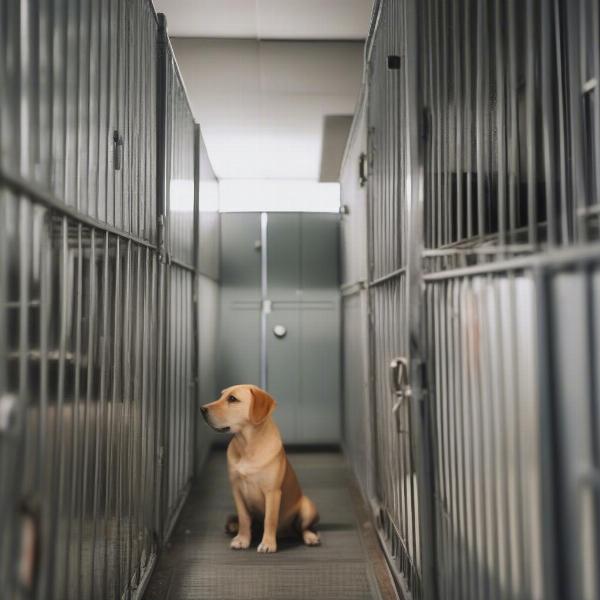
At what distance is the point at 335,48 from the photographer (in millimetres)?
3027

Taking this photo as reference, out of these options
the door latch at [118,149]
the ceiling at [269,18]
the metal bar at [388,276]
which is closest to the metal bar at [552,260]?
the metal bar at [388,276]

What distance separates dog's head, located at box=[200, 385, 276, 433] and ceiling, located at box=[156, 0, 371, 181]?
165 centimetres

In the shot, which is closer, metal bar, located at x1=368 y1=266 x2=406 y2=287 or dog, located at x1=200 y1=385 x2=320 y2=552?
metal bar, located at x1=368 y1=266 x2=406 y2=287

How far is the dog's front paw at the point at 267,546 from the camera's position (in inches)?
95.4

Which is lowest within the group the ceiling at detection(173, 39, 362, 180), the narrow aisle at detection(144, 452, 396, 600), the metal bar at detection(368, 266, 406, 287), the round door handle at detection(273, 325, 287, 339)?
the narrow aisle at detection(144, 452, 396, 600)

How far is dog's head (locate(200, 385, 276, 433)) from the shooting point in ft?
8.15

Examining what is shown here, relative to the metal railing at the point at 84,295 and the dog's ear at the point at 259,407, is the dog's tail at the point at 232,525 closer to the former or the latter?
the metal railing at the point at 84,295

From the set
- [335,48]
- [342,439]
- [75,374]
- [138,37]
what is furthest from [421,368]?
[342,439]

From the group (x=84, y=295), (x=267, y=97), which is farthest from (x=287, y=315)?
(x=84, y=295)

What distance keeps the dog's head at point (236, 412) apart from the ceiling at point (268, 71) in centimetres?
165

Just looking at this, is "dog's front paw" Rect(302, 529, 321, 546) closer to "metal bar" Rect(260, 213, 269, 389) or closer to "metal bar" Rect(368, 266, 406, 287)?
"metal bar" Rect(368, 266, 406, 287)

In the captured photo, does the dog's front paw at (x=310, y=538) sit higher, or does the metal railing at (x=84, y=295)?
the metal railing at (x=84, y=295)

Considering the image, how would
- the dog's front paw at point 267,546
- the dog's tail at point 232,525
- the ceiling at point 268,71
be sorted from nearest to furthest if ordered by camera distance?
the dog's front paw at point 267,546 → the dog's tail at point 232,525 → the ceiling at point 268,71

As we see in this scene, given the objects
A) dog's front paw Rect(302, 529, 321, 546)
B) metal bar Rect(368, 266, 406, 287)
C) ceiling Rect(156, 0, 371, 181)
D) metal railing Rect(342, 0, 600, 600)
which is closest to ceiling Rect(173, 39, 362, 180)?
ceiling Rect(156, 0, 371, 181)
